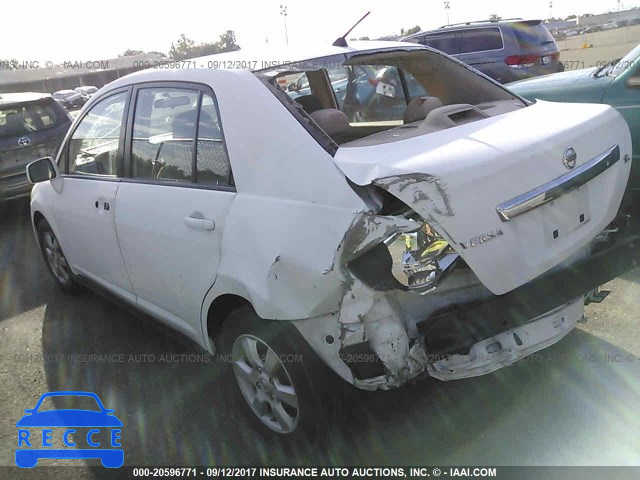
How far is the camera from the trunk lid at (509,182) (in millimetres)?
1955

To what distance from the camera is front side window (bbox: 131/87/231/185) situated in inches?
105

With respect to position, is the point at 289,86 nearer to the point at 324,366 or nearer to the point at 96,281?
the point at 324,366

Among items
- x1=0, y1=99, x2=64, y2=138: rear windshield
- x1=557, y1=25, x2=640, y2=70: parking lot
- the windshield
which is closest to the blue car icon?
the windshield

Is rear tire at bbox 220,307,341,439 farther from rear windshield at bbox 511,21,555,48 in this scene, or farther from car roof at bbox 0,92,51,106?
rear windshield at bbox 511,21,555,48

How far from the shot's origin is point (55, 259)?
4742 millimetres

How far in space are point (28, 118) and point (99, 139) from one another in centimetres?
480

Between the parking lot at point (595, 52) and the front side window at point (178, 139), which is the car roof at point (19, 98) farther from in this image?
the parking lot at point (595, 52)

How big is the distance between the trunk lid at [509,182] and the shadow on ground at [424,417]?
0.94m

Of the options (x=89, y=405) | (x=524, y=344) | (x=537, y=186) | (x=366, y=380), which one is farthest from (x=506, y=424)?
(x=89, y=405)

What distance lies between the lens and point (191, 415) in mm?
3084

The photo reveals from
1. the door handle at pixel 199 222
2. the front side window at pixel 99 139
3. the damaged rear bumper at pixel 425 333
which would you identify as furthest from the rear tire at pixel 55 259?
the damaged rear bumper at pixel 425 333

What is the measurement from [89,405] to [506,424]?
95.0 inches

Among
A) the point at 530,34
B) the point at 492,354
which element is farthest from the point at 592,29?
the point at 492,354

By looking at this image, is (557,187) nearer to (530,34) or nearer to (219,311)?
(219,311)
